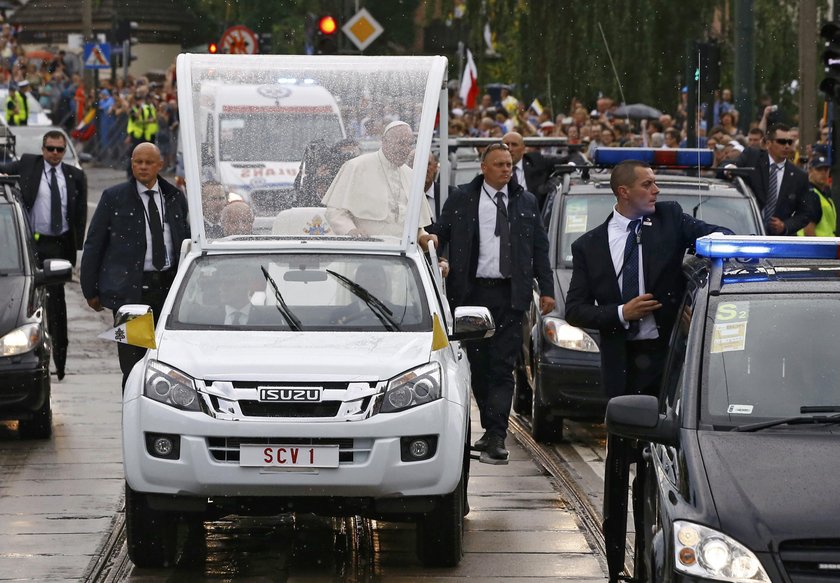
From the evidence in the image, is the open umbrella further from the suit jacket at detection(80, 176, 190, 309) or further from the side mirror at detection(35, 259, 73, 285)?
the suit jacket at detection(80, 176, 190, 309)

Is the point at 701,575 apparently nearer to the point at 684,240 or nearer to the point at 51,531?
the point at 684,240

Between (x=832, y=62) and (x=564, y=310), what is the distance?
579 cm

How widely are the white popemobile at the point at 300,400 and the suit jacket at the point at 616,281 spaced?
70cm

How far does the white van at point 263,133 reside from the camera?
10859 mm

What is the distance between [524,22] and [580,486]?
18062 mm

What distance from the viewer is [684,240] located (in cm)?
888

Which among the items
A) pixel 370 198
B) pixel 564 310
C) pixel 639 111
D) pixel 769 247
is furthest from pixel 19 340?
pixel 639 111

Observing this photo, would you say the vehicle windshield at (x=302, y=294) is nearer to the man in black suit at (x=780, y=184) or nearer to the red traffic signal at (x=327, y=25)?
the man in black suit at (x=780, y=184)

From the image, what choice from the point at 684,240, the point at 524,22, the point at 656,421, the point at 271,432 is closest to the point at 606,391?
the point at 684,240

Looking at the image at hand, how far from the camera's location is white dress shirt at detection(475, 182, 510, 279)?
11555mm

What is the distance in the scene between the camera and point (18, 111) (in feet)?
116

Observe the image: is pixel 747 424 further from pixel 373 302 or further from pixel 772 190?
pixel 772 190

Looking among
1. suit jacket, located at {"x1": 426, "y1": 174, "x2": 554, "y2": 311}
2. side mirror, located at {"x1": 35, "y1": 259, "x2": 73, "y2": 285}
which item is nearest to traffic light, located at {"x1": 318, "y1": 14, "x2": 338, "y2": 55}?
side mirror, located at {"x1": 35, "y1": 259, "x2": 73, "y2": 285}

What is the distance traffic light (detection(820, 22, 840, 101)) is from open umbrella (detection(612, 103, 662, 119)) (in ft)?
39.5
